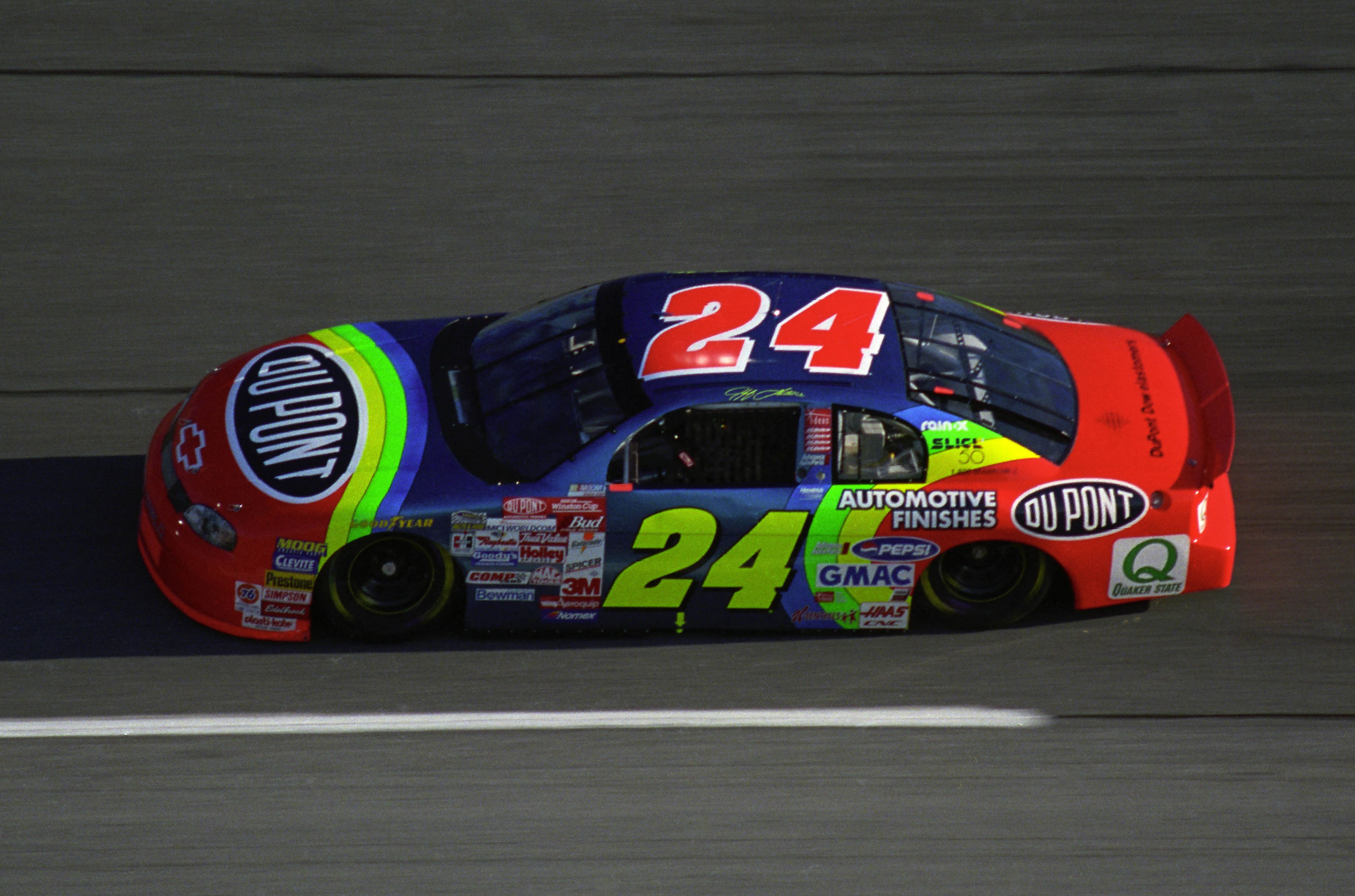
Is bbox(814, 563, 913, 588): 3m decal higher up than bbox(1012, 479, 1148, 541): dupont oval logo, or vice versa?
bbox(1012, 479, 1148, 541): dupont oval logo

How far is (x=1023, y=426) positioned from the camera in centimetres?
623

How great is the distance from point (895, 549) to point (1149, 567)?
3.71 ft

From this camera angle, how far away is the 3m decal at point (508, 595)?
20.0 ft

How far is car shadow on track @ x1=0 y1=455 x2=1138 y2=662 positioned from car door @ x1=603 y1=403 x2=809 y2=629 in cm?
35

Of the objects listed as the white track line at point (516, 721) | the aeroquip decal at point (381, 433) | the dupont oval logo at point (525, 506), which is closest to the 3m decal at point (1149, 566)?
the white track line at point (516, 721)

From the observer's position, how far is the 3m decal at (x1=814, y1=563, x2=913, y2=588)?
614 cm

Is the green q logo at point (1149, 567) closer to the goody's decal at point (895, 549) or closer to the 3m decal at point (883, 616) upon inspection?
the goody's decal at point (895, 549)

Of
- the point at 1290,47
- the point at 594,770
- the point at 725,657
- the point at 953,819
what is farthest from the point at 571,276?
the point at 1290,47

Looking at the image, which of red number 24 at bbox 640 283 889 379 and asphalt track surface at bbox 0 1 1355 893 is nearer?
asphalt track surface at bbox 0 1 1355 893

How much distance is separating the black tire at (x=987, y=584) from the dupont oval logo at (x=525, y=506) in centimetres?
169

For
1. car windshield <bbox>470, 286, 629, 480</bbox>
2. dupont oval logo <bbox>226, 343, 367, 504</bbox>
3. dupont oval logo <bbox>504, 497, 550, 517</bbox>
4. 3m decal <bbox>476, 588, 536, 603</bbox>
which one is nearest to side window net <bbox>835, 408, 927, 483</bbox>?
car windshield <bbox>470, 286, 629, 480</bbox>

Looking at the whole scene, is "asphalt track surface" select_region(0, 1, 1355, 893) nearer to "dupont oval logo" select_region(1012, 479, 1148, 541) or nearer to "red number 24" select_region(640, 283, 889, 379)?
"dupont oval logo" select_region(1012, 479, 1148, 541)

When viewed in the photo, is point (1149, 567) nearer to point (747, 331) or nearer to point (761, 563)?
point (761, 563)

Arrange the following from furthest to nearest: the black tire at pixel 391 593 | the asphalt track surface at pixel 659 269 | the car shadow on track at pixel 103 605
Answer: the car shadow on track at pixel 103 605
the black tire at pixel 391 593
the asphalt track surface at pixel 659 269
